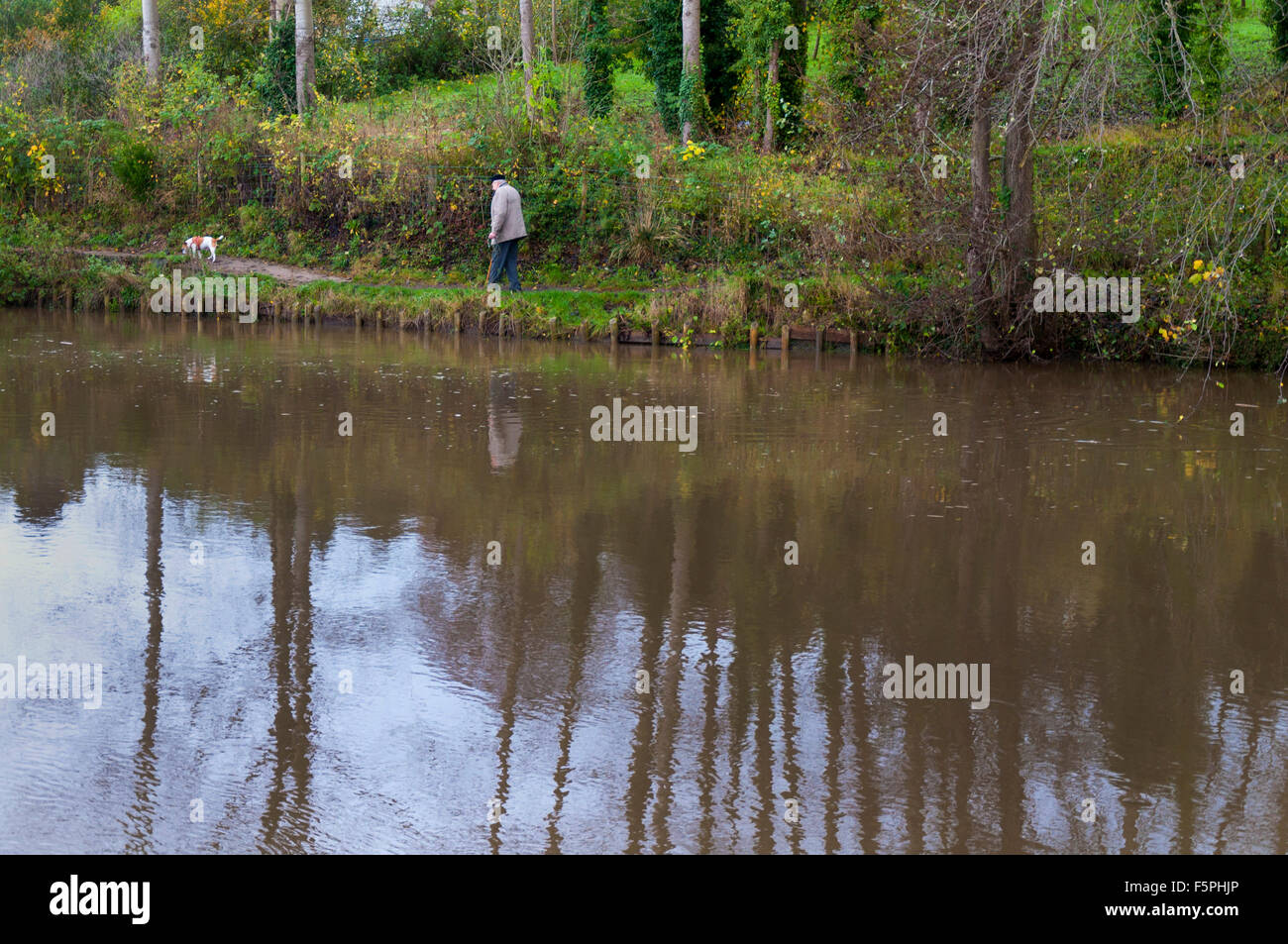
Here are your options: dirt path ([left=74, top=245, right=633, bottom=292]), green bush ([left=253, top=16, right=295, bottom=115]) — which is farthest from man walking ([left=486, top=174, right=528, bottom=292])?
green bush ([left=253, top=16, right=295, bottom=115])

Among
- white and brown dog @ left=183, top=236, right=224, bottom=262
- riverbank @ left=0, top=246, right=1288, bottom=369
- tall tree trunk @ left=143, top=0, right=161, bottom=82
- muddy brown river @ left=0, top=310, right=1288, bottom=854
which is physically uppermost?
tall tree trunk @ left=143, top=0, right=161, bottom=82

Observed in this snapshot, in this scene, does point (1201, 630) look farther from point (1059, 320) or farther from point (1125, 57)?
point (1059, 320)

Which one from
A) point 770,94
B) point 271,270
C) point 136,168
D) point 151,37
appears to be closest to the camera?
point 271,270

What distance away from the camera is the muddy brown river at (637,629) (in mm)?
5523

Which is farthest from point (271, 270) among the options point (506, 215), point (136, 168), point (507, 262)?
point (506, 215)

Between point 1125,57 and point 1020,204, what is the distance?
248 inches

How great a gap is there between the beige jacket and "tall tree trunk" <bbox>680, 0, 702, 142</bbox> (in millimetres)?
5360

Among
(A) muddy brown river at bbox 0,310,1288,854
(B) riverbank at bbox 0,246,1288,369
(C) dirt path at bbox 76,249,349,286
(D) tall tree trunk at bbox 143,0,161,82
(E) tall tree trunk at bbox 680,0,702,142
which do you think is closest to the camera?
(A) muddy brown river at bbox 0,310,1288,854

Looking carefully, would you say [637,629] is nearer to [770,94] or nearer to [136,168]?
[770,94]

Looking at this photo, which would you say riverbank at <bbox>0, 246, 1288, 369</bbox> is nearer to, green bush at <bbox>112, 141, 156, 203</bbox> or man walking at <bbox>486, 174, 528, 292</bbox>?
man walking at <bbox>486, 174, 528, 292</bbox>

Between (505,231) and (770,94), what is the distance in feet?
24.6

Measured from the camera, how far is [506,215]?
70.7 feet

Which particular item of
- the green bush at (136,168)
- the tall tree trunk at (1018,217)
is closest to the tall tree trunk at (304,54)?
the green bush at (136,168)

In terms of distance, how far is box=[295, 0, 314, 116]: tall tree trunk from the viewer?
28.7 m
